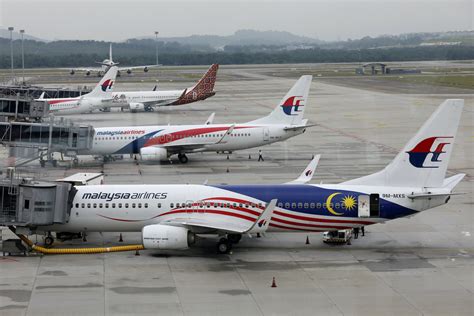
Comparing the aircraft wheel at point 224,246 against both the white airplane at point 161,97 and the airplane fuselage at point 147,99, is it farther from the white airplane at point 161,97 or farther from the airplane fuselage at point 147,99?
the airplane fuselage at point 147,99

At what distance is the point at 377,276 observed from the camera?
97.1 feet

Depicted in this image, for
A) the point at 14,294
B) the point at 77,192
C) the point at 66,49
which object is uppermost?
the point at 66,49

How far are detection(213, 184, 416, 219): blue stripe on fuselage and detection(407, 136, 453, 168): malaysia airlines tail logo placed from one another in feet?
6.70

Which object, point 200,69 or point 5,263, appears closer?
point 5,263

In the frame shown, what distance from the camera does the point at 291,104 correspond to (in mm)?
61281

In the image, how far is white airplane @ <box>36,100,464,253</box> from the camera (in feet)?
109

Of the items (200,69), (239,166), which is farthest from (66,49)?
(239,166)

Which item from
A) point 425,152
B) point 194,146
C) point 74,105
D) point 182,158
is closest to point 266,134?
point 194,146

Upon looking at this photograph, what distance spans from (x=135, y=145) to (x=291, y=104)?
39.9 ft

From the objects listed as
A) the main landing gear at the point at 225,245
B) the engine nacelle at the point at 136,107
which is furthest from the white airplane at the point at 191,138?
the engine nacelle at the point at 136,107

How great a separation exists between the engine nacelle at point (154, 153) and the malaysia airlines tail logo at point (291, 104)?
9565 millimetres

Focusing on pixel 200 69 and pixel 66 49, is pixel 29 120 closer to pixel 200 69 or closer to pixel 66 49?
pixel 66 49

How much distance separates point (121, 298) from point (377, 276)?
30.6ft

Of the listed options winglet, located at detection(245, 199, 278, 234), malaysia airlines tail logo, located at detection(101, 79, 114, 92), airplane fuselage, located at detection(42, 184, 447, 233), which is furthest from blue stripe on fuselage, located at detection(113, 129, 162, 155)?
malaysia airlines tail logo, located at detection(101, 79, 114, 92)
